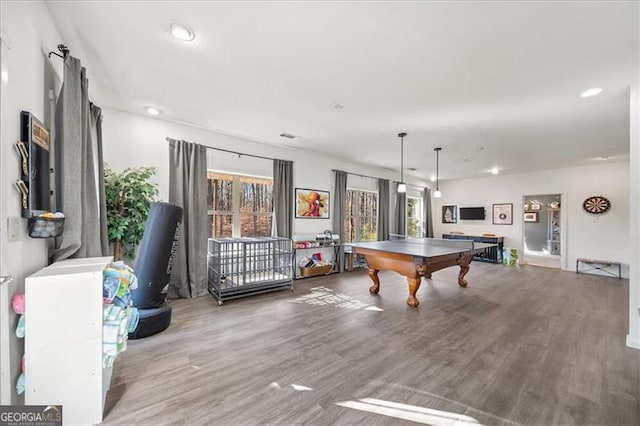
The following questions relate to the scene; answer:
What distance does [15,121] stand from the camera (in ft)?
4.68

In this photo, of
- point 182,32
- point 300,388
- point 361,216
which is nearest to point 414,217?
point 361,216

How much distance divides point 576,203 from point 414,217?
4202 mm

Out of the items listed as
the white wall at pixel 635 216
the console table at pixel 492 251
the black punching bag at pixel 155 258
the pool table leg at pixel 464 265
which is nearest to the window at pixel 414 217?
the console table at pixel 492 251

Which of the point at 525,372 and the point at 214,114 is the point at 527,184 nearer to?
the point at 525,372

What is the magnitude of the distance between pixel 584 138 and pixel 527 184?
3.53m

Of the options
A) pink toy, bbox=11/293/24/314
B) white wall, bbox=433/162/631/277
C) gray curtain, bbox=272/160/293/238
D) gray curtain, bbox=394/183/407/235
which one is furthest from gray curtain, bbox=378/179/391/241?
pink toy, bbox=11/293/24/314

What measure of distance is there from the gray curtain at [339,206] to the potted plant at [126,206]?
3969 mm

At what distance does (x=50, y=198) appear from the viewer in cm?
180

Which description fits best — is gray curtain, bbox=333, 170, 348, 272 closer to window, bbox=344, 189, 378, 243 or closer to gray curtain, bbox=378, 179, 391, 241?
window, bbox=344, 189, 378, 243

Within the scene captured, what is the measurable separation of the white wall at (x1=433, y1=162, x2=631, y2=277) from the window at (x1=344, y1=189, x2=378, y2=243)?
3954 millimetres

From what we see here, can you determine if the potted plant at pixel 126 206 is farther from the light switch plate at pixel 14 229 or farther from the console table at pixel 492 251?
the console table at pixel 492 251

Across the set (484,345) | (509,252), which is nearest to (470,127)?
(484,345)

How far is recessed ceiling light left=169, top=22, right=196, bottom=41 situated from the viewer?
1.92m

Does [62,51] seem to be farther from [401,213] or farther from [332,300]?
[401,213]
